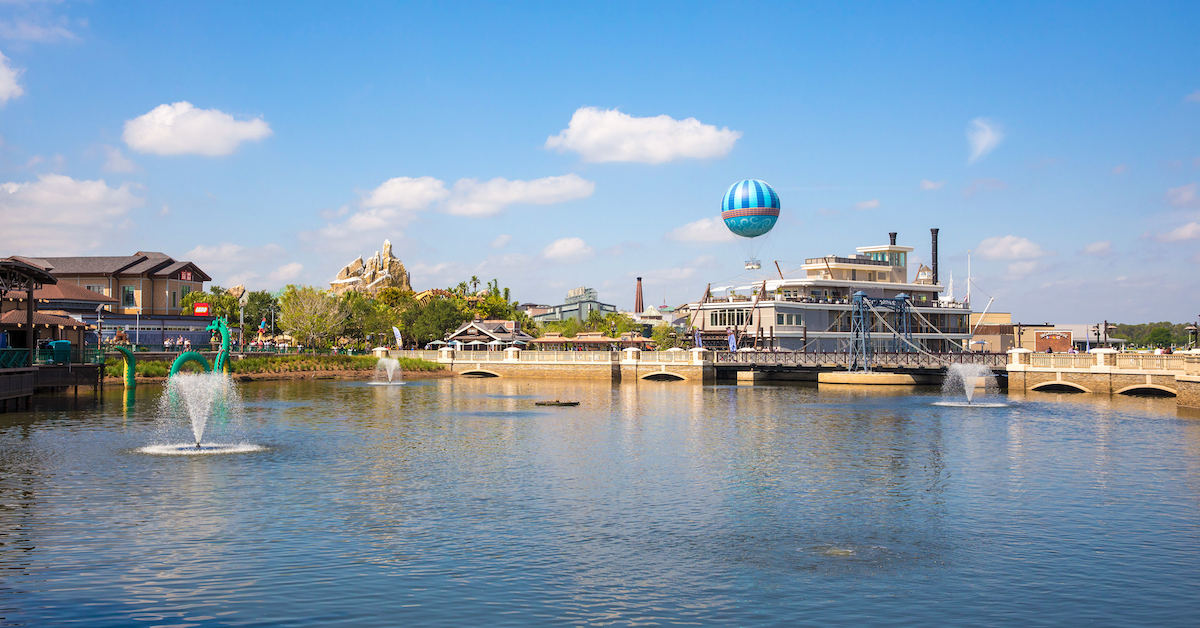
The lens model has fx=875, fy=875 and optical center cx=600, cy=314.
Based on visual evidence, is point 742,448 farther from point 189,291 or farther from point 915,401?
point 189,291

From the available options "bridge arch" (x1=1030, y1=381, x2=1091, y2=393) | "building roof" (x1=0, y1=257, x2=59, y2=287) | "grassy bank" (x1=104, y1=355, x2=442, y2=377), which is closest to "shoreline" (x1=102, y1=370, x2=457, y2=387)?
"grassy bank" (x1=104, y1=355, x2=442, y2=377)

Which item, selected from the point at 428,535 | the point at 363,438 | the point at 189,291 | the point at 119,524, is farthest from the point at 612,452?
the point at 189,291

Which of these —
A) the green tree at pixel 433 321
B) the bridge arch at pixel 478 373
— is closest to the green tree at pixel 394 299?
the green tree at pixel 433 321

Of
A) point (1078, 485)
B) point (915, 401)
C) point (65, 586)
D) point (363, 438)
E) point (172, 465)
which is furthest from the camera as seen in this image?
point (915, 401)

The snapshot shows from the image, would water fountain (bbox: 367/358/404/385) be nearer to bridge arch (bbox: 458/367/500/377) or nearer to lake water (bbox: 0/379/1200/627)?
bridge arch (bbox: 458/367/500/377)

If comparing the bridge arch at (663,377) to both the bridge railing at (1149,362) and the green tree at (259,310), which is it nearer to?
the bridge railing at (1149,362)

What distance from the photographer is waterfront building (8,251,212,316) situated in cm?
11044

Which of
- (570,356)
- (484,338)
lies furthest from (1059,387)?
(484,338)

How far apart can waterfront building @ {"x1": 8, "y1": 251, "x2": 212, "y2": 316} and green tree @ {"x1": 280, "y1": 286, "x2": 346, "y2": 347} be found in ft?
45.5

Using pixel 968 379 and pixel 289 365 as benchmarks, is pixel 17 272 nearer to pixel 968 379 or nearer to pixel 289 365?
pixel 289 365

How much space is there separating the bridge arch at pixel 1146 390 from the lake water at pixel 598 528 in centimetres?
2809

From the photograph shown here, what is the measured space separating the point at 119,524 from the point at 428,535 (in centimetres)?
757

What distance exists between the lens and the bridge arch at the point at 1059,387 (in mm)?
70875

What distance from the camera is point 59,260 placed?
374 feet
